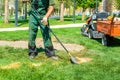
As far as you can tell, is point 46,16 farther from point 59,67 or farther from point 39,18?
point 59,67

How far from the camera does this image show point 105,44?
12953 mm

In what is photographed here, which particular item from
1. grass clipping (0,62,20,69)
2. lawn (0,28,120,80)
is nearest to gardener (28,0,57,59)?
lawn (0,28,120,80)

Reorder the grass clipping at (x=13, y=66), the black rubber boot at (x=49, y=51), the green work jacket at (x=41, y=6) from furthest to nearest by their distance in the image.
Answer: the black rubber boot at (x=49, y=51), the green work jacket at (x=41, y=6), the grass clipping at (x=13, y=66)

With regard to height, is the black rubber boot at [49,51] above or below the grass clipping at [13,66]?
Answer: above

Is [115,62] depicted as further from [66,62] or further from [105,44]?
[105,44]

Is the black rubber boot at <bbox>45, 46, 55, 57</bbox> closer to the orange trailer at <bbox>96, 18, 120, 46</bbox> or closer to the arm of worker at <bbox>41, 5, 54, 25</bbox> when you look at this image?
the arm of worker at <bbox>41, 5, 54, 25</bbox>

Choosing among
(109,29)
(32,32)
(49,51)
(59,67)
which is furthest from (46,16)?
(109,29)

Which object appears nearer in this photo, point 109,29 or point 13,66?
point 13,66

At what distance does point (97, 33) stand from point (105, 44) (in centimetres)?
205

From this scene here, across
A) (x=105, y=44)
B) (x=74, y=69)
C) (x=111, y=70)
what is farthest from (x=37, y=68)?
(x=105, y=44)

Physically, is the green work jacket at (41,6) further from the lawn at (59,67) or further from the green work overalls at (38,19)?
the lawn at (59,67)

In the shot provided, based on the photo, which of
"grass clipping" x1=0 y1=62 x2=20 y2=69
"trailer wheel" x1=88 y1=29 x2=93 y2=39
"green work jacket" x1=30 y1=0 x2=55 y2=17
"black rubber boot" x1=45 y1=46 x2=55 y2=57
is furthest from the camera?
"trailer wheel" x1=88 y1=29 x2=93 y2=39

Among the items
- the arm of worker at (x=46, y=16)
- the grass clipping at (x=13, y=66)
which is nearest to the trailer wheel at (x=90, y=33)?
the arm of worker at (x=46, y=16)

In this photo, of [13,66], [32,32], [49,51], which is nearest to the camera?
[13,66]
